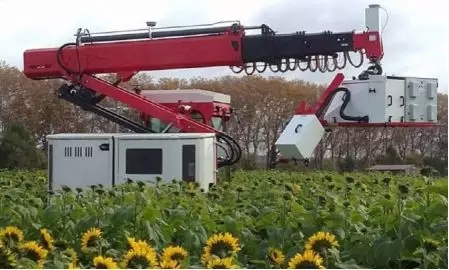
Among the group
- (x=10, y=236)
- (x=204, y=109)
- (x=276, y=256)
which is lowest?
(x=276, y=256)

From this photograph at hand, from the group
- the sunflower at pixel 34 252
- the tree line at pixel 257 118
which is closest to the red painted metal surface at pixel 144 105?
the sunflower at pixel 34 252

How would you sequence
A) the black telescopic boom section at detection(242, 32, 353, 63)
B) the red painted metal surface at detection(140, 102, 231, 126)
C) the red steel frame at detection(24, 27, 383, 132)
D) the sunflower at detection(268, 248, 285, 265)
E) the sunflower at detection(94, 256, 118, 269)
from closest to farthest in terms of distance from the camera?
1. the sunflower at detection(94, 256, 118, 269)
2. the sunflower at detection(268, 248, 285, 265)
3. the black telescopic boom section at detection(242, 32, 353, 63)
4. the red steel frame at detection(24, 27, 383, 132)
5. the red painted metal surface at detection(140, 102, 231, 126)

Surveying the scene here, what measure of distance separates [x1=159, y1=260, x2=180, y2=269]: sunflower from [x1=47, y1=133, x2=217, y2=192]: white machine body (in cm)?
665

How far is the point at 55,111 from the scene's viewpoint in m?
29.3

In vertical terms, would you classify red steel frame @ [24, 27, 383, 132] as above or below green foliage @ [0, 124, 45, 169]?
above

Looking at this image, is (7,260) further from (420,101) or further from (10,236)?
(420,101)

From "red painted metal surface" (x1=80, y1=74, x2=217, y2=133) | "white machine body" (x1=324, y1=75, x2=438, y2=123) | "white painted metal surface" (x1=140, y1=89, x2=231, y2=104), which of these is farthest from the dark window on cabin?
"white machine body" (x1=324, y1=75, x2=438, y2=123)

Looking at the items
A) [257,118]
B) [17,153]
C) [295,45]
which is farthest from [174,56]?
[257,118]

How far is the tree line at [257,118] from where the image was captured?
28.5 metres

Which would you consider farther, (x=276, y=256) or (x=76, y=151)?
(x=76, y=151)

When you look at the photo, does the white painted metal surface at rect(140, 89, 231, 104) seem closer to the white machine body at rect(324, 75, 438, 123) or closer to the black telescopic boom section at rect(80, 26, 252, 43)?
the black telescopic boom section at rect(80, 26, 252, 43)

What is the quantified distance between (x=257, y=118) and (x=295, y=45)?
68.7ft

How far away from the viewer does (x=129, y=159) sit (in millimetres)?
10203

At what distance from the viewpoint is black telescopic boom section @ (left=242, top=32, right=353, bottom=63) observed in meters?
11.2
